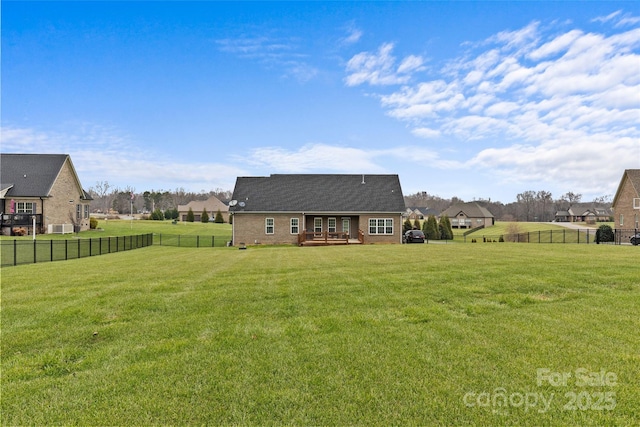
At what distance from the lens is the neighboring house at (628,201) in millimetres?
34188

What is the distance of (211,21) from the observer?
1823cm

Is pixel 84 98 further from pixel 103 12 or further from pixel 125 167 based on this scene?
pixel 125 167

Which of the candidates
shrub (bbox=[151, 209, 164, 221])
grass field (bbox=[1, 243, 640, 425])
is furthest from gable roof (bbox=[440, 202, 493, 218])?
grass field (bbox=[1, 243, 640, 425])

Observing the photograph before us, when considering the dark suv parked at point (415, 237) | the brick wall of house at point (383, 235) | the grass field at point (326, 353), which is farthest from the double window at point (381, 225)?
the grass field at point (326, 353)

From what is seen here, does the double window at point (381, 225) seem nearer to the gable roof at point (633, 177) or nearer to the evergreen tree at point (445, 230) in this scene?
the evergreen tree at point (445, 230)

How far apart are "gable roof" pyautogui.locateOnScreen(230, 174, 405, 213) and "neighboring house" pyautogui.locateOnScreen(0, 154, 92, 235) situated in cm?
1842

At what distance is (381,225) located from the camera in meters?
29.6

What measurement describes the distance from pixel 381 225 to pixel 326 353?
2582 centimetres

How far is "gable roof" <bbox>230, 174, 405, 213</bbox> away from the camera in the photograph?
29.6 m

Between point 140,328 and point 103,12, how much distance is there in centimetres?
1795

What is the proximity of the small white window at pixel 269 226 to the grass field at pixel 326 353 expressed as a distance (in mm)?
20940

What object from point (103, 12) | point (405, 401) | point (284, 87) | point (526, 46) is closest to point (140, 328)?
point (405, 401)

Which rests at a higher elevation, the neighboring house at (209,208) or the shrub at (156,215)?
the neighboring house at (209,208)

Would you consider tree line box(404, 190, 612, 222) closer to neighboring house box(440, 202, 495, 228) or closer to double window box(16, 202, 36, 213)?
neighboring house box(440, 202, 495, 228)
